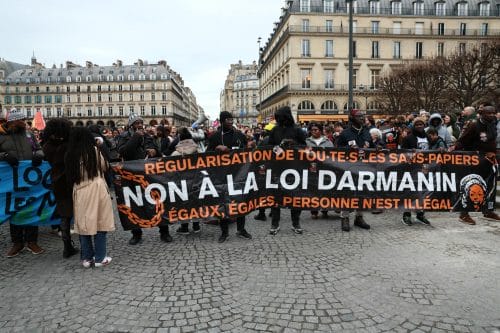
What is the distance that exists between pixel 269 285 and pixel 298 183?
97.7 inches

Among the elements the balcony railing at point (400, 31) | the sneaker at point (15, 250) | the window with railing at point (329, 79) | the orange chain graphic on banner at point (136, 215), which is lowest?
the sneaker at point (15, 250)

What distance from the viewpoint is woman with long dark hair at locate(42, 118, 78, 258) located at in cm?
507

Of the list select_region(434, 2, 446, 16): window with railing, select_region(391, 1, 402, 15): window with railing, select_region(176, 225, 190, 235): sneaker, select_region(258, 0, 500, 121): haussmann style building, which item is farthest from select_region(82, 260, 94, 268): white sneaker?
select_region(434, 2, 446, 16): window with railing

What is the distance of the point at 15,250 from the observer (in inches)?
209

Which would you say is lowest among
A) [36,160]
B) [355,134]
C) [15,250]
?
[15,250]

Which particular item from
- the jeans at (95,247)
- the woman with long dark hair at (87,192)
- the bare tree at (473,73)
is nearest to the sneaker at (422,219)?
the woman with long dark hair at (87,192)

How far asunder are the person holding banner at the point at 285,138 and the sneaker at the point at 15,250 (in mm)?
3812

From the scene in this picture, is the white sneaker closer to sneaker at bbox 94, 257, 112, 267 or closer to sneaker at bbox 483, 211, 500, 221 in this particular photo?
sneaker at bbox 94, 257, 112, 267

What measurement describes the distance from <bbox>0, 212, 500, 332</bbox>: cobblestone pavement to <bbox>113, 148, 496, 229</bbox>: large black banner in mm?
543

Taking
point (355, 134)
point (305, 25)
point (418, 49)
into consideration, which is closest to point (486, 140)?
point (355, 134)

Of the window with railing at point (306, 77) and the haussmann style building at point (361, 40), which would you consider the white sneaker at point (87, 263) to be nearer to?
the haussmann style building at point (361, 40)

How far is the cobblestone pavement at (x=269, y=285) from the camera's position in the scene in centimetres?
332

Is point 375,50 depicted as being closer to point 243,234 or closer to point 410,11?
point 410,11

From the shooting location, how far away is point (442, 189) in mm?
6402
